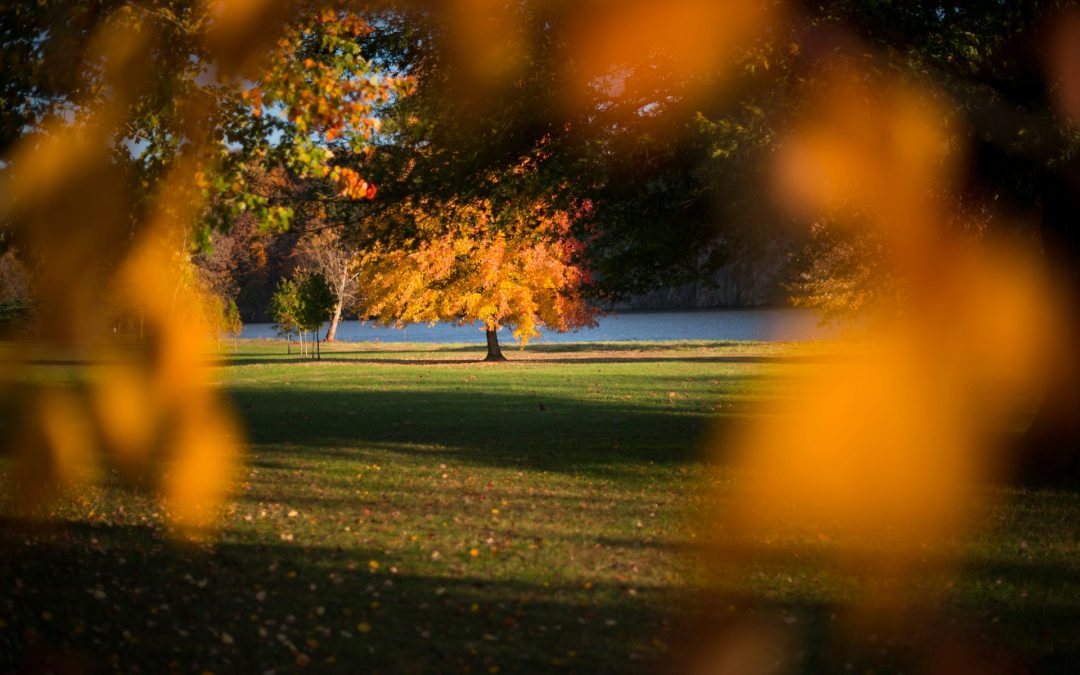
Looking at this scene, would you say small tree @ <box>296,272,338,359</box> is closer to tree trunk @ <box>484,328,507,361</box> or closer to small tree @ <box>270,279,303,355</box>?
small tree @ <box>270,279,303,355</box>

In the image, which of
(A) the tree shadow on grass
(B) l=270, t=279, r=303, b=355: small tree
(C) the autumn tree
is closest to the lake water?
(B) l=270, t=279, r=303, b=355: small tree

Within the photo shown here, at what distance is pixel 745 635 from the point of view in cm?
558

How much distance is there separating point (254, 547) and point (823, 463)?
22.5ft

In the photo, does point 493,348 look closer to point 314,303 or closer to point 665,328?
point 314,303

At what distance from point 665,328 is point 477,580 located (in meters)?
81.0

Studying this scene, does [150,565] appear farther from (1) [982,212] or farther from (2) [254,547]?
(1) [982,212]

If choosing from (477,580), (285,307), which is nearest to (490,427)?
(477,580)

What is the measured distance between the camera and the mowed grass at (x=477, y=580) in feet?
17.2

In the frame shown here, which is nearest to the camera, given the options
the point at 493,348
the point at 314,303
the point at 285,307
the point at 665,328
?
the point at 314,303

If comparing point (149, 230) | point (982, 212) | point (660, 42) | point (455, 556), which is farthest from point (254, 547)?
point (982, 212)

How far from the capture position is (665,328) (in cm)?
8675

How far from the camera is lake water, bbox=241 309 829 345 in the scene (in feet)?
235

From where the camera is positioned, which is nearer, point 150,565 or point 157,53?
point 157,53

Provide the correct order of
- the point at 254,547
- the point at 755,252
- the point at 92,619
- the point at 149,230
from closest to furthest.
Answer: the point at 92,619 → the point at 149,230 → the point at 254,547 → the point at 755,252
